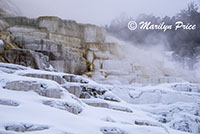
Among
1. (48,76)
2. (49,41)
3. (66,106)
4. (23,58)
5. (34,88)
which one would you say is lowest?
(66,106)

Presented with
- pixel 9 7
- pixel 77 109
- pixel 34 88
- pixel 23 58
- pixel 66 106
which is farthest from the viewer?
pixel 9 7

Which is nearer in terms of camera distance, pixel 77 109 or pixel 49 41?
pixel 77 109

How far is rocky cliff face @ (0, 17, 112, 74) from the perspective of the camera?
9625 millimetres

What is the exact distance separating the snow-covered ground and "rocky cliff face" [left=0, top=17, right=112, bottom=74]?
262cm

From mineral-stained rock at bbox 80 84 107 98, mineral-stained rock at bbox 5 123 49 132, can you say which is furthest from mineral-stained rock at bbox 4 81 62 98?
mineral-stained rock at bbox 80 84 107 98

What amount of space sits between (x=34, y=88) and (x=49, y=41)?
1031 cm

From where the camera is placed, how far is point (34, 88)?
469cm

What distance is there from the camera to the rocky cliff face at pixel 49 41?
962cm

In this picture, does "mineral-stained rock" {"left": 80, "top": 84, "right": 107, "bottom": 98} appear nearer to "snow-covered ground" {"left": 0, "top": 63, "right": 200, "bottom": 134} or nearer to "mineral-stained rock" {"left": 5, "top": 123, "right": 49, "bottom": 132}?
"snow-covered ground" {"left": 0, "top": 63, "right": 200, "bottom": 134}

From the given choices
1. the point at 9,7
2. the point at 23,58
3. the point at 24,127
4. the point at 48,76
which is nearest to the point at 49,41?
the point at 23,58

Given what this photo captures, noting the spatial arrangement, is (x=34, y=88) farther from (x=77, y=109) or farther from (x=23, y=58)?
(x=23, y=58)

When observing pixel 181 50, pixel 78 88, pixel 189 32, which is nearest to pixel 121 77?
pixel 78 88

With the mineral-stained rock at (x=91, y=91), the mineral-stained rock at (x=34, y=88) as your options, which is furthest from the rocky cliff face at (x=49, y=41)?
the mineral-stained rock at (x=34, y=88)

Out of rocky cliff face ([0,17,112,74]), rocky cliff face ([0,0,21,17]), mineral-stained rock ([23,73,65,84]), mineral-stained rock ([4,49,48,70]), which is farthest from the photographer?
rocky cliff face ([0,0,21,17])
